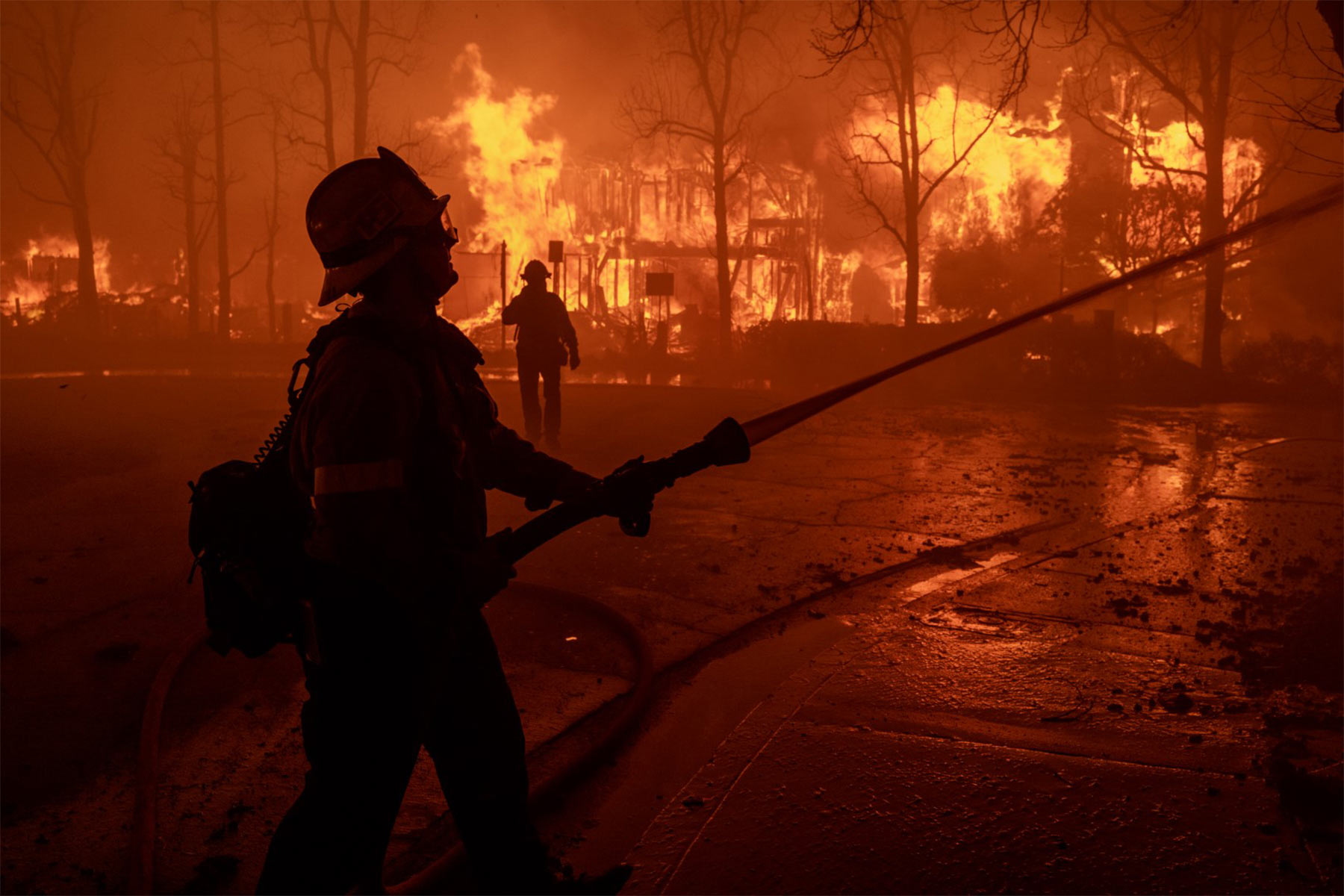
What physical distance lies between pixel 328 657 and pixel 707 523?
5.05m

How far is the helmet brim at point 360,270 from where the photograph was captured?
206 centimetres

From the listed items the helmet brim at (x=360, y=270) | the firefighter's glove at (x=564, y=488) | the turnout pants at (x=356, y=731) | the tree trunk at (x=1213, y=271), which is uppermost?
the tree trunk at (x=1213, y=271)

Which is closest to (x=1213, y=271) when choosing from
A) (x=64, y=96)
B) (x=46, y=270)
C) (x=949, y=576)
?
(x=949, y=576)

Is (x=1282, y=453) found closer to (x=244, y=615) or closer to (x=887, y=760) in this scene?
(x=887, y=760)

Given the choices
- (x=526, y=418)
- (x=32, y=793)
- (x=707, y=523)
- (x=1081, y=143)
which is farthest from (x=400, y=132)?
(x=32, y=793)

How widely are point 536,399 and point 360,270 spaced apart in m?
8.12

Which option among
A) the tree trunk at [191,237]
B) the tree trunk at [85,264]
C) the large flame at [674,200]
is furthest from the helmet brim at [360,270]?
the large flame at [674,200]

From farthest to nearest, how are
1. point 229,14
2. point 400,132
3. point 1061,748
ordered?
point 400,132
point 229,14
point 1061,748

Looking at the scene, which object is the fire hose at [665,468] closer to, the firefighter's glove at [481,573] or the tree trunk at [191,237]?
the firefighter's glove at [481,573]

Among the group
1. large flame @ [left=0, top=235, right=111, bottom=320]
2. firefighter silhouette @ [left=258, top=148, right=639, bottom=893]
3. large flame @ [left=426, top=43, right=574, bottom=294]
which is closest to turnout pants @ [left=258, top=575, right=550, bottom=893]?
firefighter silhouette @ [left=258, top=148, right=639, bottom=893]

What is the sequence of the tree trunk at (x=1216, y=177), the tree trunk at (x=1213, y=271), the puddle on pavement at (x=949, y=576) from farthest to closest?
the tree trunk at (x=1213, y=271)
the tree trunk at (x=1216, y=177)
the puddle on pavement at (x=949, y=576)

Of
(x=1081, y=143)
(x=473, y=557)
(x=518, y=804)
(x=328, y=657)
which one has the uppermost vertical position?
(x=1081, y=143)

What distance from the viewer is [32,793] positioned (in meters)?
2.96

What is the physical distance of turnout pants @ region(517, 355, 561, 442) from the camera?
9.80 metres
